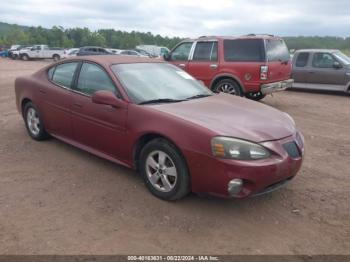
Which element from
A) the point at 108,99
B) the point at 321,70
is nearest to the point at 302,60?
the point at 321,70

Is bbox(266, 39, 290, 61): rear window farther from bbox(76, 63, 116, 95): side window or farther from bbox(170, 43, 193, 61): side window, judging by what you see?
bbox(76, 63, 116, 95): side window

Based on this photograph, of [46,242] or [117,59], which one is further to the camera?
[117,59]

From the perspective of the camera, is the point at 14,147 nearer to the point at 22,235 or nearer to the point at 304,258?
the point at 22,235

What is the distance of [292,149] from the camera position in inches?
160

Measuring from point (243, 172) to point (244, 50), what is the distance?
686 cm

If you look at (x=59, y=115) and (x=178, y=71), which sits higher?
(x=178, y=71)

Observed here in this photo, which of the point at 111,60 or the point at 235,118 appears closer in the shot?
the point at 235,118

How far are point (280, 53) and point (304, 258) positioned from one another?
776cm

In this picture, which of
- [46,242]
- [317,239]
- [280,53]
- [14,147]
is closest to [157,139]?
[46,242]

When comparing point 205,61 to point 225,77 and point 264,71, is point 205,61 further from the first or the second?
point 264,71

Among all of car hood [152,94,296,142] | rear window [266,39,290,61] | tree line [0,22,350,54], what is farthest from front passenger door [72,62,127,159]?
tree line [0,22,350,54]

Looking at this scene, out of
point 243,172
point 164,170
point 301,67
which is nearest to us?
point 243,172

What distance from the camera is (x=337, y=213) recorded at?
406 cm

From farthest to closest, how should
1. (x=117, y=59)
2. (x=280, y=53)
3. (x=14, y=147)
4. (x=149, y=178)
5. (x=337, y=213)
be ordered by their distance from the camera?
1. (x=280, y=53)
2. (x=14, y=147)
3. (x=117, y=59)
4. (x=149, y=178)
5. (x=337, y=213)
